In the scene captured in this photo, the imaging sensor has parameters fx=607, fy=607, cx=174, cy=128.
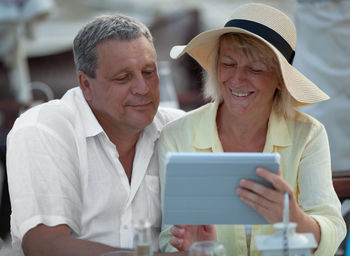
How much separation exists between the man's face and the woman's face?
306 mm

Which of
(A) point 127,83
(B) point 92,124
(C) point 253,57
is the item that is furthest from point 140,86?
(C) point 253,57

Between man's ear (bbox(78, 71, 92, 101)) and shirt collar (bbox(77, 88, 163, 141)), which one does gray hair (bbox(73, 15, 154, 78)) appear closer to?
man's ear (bbox(78, 71, 92, 101))

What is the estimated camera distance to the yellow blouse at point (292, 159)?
2.36 metres

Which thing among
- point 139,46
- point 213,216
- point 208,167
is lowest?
point 213,216

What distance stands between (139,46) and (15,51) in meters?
5.01

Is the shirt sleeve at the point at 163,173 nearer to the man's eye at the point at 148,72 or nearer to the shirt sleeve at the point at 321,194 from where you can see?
the man's eye at the point at 148,72

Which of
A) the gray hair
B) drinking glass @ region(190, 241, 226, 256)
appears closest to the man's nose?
the gray hair

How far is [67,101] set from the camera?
2.64 metres

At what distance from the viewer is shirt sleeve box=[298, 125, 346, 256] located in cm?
228

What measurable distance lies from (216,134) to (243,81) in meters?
0.29

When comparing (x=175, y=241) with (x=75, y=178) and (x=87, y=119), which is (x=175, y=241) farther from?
(x=87, y=119)

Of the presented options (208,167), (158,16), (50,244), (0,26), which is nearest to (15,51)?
(0,26)

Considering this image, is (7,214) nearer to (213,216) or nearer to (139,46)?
(139,46)

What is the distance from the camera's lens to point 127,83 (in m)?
2.55
